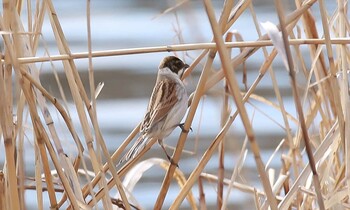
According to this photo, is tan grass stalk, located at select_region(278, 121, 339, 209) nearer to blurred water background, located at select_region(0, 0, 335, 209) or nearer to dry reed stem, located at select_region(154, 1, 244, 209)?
dry reed stem, located at select_region(154, 1, 244, 209)

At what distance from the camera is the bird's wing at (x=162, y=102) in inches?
132

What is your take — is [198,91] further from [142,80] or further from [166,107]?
[142,80]

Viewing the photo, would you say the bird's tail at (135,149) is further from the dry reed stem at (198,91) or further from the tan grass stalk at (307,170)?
the tan grass stalk at (307,170)

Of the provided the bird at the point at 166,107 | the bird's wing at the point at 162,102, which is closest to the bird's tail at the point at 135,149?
the bird at the point at 166,107

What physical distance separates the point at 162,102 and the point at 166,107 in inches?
2.0

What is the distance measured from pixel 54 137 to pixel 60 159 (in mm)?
67

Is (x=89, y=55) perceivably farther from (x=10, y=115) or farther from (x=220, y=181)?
(x=220, y=181)

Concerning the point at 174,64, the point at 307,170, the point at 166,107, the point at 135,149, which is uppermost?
the point at 174,64

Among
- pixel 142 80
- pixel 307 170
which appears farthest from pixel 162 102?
pixel 142 80

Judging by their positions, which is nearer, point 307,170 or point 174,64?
point 307,170

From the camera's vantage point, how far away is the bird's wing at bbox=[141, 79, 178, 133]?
3.34 meters

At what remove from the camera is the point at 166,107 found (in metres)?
3.41

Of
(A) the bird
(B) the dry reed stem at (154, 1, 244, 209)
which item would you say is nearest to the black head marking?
(A) the bird

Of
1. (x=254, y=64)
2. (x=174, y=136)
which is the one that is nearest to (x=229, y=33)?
(x=174, y=136)
